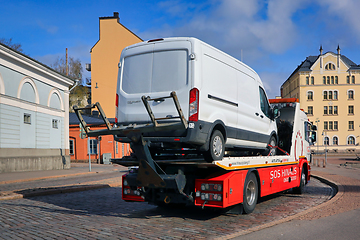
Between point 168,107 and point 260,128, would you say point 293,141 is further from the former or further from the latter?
point 168,107

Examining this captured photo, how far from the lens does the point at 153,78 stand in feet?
23.0

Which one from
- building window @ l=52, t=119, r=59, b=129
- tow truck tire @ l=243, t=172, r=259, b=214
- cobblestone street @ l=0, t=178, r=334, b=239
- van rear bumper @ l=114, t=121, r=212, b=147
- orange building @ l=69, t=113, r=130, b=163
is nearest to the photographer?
cobblestone street @ l=0, t=178, r=334, b=239

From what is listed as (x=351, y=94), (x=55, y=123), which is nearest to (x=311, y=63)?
(x=351, y=94)

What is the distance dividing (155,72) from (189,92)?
2.98ft

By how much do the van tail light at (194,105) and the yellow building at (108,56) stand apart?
142ft

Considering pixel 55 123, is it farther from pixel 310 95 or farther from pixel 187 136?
pixel 310 95

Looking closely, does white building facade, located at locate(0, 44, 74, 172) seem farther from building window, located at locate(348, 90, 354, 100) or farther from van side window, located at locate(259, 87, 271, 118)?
building window, located at locate(348, 90, 354, 100)

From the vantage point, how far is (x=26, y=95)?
24391mm

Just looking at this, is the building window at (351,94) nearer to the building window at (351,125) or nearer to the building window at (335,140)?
the building window at (351,125)

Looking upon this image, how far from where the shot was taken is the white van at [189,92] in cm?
652

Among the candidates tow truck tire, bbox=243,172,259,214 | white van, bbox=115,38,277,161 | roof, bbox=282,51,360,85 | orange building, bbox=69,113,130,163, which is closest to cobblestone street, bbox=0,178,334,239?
tow truck tire, bbox=243,172,259,214

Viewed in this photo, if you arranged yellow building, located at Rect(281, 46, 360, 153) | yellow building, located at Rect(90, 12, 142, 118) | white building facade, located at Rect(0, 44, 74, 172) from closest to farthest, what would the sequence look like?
white building facade, located at Rect(0, 44, 74, 172), yellow building, located at Rect(90, 12, 142, 118), yellow building, located at Rect(281, 46, 360, 153)

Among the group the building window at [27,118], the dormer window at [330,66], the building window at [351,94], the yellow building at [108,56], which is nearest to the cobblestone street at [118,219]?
the building window at [27,118]

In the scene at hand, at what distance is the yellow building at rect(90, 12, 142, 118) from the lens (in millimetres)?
49000
